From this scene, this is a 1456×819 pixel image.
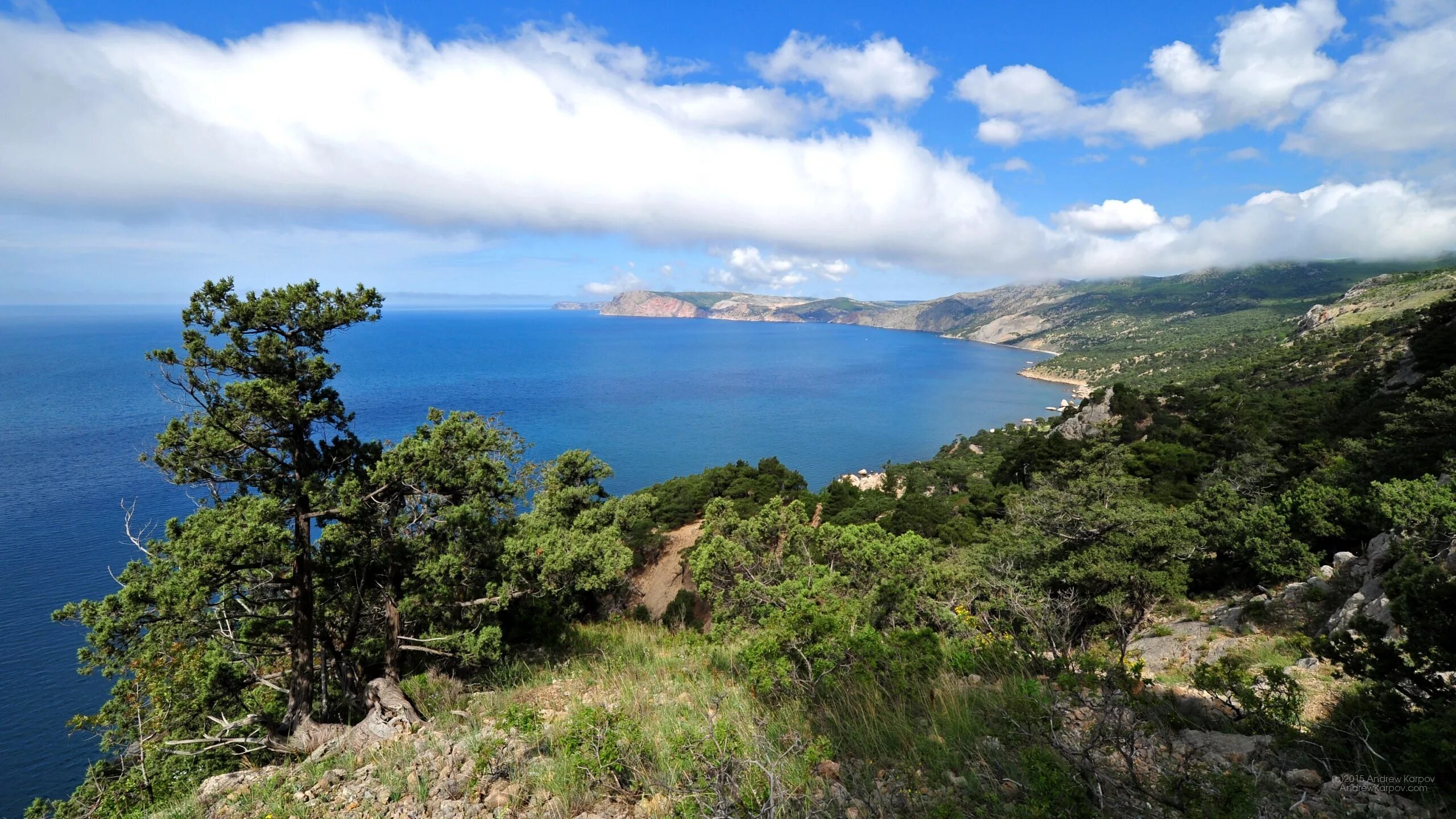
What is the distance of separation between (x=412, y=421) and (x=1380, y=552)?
81.2 metres

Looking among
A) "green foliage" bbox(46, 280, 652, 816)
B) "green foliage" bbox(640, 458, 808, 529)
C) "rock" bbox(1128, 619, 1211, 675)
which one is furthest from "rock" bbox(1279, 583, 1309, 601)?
"green foliage" bbox(640, 458, 808, 529)

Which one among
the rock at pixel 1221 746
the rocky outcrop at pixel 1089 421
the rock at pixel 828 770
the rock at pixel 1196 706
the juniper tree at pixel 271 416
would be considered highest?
the juniper tree at pixel 271 416

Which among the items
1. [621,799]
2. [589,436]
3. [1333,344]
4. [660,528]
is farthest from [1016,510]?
[1333,344]

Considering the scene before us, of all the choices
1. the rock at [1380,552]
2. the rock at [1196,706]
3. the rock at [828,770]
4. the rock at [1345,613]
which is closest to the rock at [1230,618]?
the rock at [1345,613]

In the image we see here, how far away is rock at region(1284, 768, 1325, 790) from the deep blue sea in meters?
16.3

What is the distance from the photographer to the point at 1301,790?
3.83 metres

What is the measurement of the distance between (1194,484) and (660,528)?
2928 cm

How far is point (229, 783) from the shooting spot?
609 cm

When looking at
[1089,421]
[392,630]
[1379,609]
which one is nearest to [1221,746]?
[1379,609]

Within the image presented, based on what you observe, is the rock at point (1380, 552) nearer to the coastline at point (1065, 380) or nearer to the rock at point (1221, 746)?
Answer: the rock at point (1221, 746)

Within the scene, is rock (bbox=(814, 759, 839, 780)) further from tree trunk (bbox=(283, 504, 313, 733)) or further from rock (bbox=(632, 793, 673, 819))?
tree trunk (bbox=(283, 504, 313, 733))

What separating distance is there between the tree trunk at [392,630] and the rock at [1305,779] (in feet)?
36.4

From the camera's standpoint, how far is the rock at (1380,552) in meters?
12.1

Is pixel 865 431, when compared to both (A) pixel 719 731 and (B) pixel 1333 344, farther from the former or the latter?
(A) pixel 719 731
